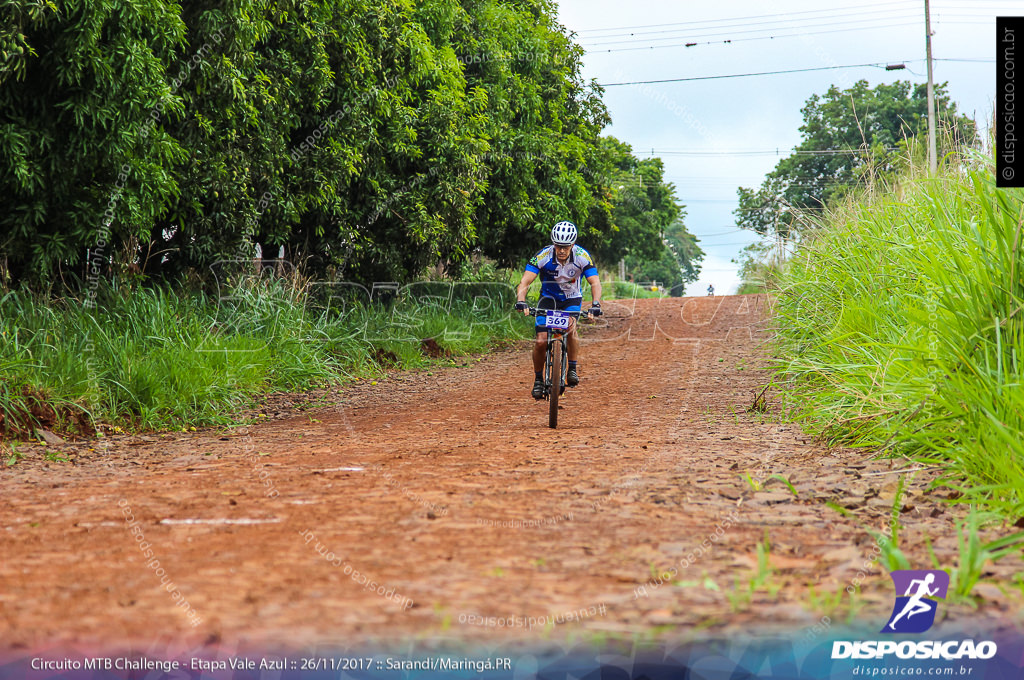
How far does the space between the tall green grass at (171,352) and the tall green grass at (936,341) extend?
6.08m

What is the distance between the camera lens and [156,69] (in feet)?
29.3

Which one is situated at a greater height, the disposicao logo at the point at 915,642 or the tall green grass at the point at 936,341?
the tall green grass at the point at 936,341

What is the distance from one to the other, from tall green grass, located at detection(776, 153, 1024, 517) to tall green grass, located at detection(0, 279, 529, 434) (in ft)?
19.9

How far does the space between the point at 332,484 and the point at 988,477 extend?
3674 millimetres

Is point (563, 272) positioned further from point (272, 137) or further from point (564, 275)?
point (272, 137)

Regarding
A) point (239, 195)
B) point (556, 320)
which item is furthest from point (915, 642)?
point (239, 195)

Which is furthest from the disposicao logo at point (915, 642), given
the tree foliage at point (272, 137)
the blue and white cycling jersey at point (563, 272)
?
the tree foliage at point (272, 137)

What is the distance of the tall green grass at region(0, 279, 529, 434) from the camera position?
843cm

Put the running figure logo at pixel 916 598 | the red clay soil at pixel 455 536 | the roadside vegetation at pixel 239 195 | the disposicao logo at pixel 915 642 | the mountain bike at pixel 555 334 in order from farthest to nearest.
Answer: the mountain bike at pixel 555 334
the roadside vegetation at pixel 239 195
the red clay soil at pixel 455 536
the running figure logo at pixel 916 598
the disposicao logo at pixel 915 642

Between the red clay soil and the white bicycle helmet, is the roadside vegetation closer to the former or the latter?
the red clay soil

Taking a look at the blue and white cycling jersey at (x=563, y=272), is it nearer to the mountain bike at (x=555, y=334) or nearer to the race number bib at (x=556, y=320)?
the mountain bike at (x=555, y=334)

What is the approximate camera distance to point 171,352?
957cm

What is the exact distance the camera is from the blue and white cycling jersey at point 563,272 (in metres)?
9.93

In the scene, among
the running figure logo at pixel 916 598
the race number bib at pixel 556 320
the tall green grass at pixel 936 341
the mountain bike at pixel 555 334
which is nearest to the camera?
the running figure logo at pixel 916 598
